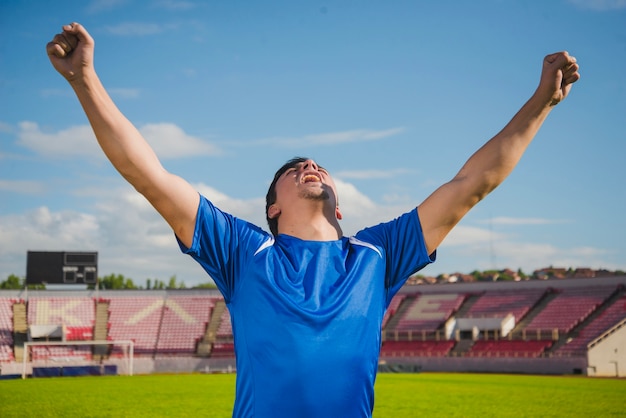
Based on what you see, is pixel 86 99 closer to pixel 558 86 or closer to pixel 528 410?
pixel 558 86

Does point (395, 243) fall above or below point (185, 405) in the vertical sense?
above

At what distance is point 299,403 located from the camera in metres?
2.99

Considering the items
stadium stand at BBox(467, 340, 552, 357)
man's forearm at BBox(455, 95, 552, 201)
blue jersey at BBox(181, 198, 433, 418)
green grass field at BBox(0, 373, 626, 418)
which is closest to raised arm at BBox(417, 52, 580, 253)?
man's forearm at BBox(455, 95, 552, 201)

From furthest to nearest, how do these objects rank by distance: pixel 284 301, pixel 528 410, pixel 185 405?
pixel 185 405 → pixel 528 410 → pixel 284 301

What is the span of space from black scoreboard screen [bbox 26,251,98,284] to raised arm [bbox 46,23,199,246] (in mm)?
46812

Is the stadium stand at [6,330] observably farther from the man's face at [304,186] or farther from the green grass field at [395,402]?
the man's face at [304,186]

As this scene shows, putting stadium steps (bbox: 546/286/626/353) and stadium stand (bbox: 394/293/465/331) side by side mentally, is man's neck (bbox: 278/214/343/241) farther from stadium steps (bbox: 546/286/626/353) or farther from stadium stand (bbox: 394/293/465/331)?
stadium stand (bbox: 394/293/465/331)

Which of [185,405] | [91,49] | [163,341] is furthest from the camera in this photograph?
[163,341]

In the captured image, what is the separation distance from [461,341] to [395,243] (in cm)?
4683

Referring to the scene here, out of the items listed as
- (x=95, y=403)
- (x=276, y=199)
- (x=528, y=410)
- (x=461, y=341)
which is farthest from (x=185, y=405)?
(x=461, y=341)

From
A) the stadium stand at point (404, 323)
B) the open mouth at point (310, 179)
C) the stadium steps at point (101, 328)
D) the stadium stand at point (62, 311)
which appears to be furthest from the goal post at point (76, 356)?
the open mouth at point (310, 179)

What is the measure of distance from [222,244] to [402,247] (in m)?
0.97

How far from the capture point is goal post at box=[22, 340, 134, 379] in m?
45.6

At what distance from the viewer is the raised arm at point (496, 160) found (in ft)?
11.3
